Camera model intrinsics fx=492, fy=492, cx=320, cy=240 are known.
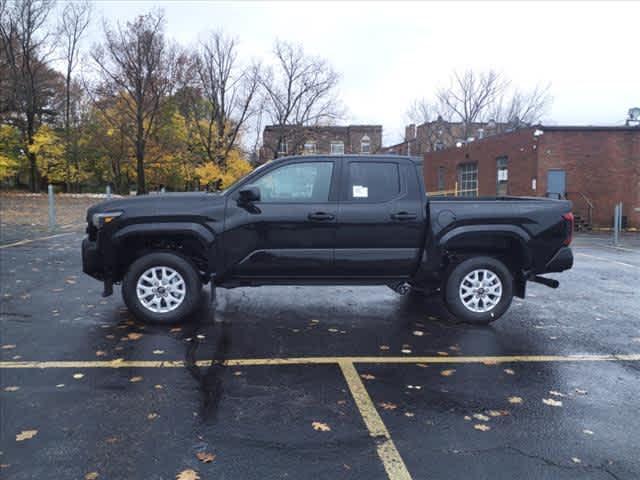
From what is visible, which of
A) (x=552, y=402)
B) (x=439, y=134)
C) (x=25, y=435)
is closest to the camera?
(x=25, y=435)

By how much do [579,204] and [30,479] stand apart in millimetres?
27940

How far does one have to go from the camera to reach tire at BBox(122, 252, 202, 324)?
5.65m

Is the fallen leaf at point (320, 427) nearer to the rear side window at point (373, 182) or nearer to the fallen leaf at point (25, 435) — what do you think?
the fallen leaf at point (25, 435)

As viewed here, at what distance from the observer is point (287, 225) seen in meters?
5.66

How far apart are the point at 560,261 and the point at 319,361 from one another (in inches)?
130

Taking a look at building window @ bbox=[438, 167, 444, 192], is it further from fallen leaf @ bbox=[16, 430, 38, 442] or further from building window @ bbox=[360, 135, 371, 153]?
fallen leaf @ bbox=[16, 430, 38, 442]

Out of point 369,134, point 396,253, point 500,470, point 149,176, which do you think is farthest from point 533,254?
point 369,134

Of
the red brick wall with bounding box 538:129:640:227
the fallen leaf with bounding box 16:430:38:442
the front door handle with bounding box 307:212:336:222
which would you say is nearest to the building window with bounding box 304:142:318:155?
the red brick wall with bounding box 538:129:640:227

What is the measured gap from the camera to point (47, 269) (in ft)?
30.6

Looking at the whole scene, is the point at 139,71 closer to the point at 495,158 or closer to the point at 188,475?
the point at 495,158

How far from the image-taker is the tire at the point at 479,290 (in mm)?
5922

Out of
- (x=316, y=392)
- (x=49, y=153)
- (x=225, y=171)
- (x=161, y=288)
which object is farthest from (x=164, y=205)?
(x=49, y=153)

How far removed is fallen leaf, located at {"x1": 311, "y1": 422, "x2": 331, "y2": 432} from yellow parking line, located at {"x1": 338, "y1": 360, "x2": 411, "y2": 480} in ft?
0.91

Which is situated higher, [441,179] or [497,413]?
[441,179]
